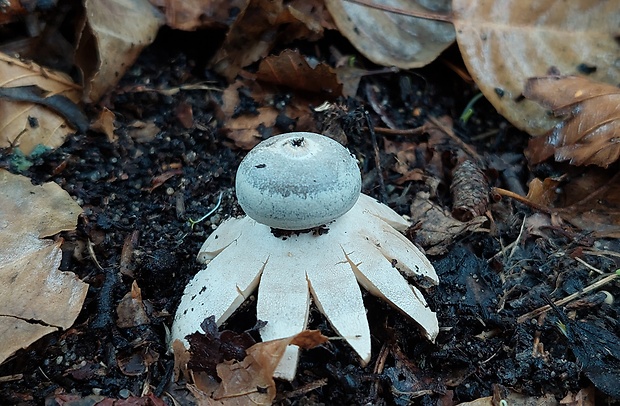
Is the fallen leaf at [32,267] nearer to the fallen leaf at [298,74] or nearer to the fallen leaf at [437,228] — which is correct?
the fallen leaf at [298,74]

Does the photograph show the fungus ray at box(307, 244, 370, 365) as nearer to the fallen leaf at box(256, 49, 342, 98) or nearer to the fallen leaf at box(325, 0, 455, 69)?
the fallen leaf at box(256, 49, 342, 98)

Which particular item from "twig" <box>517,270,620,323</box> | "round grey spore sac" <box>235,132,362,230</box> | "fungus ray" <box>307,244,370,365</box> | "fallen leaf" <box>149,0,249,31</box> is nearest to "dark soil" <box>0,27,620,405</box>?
"twig" <box>517,270,620,323</box>

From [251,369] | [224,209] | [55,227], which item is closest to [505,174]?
[224,209]

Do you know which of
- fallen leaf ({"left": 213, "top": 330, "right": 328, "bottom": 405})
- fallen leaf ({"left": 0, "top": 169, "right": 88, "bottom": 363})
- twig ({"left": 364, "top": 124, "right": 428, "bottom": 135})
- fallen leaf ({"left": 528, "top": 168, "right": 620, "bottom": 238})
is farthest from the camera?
twig ({"left": 364, "top": 124, "right": 428, "bottom": 135})

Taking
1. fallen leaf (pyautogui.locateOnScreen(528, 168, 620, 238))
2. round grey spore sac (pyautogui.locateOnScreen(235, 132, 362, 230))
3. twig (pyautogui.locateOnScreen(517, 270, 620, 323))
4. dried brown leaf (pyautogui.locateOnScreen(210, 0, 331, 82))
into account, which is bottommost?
twig (pyautogui.locateOnScreen(517, 270, 620, 323))

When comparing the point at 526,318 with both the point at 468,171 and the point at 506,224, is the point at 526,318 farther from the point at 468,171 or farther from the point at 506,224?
the point at 468,171

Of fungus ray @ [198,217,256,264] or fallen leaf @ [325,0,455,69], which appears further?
fallen leaf @ [325,0,455,69]
